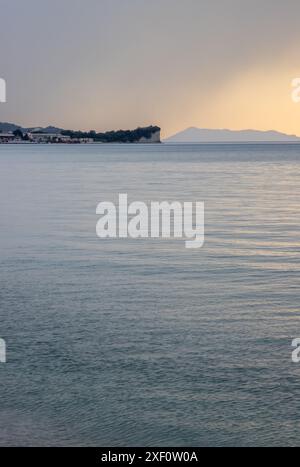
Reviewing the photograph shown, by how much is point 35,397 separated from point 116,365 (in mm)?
1631

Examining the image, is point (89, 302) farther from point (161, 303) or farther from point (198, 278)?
point (198, 278)
